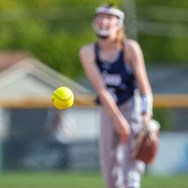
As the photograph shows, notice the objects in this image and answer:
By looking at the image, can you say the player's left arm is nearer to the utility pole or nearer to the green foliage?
the utility pole

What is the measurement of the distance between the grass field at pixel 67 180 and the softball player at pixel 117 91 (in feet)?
14.2

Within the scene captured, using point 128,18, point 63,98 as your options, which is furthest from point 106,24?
point 128,18

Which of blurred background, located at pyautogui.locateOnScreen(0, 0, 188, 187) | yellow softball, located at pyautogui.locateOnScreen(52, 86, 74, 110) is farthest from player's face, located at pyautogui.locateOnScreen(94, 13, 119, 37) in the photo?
blurred background, located at pyautogui.locateOnScreen(0, 0, 188, 187)

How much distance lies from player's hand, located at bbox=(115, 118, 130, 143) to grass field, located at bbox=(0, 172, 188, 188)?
14.6 feet

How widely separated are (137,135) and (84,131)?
10.4 metres

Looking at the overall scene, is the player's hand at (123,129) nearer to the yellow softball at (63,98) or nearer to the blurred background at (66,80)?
the yellow softball at (63,98)

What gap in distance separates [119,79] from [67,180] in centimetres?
630

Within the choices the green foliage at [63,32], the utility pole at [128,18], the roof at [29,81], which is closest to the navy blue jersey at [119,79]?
the roof at [29,81]

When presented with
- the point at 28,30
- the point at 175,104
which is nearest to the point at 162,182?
the point at 175,104

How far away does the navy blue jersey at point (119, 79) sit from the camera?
8.28 metres

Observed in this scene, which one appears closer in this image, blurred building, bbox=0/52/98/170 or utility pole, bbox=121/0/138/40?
blurred building, bbox=0/52/98/170

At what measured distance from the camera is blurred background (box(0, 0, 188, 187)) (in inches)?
669

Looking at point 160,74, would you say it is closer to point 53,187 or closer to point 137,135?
point 53,187

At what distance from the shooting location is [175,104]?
17.8 metres
